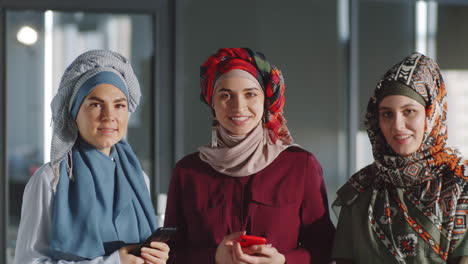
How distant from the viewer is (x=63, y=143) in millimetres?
2002

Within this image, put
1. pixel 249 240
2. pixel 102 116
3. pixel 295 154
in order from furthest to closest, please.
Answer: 1. pixel 295 154
2. pixel 102 116
3. pixel 249 240

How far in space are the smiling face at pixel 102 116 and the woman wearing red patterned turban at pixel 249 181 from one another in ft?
1.00

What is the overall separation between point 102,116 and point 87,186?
0.24 m

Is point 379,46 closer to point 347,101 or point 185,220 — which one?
point 347,101

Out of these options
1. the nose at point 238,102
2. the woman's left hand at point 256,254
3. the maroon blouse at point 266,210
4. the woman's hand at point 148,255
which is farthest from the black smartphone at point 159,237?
the nose at point 238,102

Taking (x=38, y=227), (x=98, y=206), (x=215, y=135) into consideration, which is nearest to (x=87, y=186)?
(x=98, y=206)

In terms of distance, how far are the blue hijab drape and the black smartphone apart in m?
0.08

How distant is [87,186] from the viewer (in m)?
1.98

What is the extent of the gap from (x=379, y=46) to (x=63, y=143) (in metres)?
3.06

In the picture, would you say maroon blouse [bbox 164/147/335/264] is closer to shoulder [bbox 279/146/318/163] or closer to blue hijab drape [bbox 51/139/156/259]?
shoulder [bbox 279/146/318/163]

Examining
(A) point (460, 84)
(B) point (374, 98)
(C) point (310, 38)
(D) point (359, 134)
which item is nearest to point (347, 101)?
(D) point (359, 134)

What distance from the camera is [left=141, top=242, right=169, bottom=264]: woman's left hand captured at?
191cm

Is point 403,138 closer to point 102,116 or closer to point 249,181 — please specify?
point 249,181

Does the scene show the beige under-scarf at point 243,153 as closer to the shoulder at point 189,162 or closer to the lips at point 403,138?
the shoulder at point 189,162
